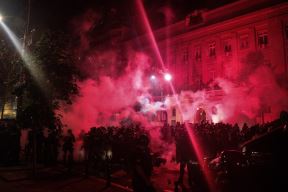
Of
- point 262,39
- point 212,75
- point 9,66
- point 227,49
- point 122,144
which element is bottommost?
point 122,144

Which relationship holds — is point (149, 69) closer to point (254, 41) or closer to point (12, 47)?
point (254, 41)

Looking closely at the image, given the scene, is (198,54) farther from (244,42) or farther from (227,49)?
(244,42)

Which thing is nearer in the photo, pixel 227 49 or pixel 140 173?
pixel 140 173

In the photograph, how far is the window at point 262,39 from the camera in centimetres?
2727

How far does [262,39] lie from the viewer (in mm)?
27484

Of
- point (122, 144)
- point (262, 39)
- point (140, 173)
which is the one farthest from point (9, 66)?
point (262, 39)

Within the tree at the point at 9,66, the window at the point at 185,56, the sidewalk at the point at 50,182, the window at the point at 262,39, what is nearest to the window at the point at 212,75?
the window at the point at 185,56

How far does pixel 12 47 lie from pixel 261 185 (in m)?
12.9

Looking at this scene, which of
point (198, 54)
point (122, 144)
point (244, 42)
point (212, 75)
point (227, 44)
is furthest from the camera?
point (198, 54)

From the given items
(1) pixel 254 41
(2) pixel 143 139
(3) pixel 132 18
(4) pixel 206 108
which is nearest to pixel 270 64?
(1) pixel 254 41

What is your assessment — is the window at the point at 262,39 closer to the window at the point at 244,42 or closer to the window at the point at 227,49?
the window at the point at 244,42

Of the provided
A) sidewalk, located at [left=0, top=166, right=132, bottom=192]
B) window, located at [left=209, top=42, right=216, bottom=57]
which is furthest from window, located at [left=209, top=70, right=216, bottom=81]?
sidewalk, located at [left=0, top=166, right=132, bottom=192]

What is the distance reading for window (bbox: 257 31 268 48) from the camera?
27.3 meters

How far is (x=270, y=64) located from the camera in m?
26.5
